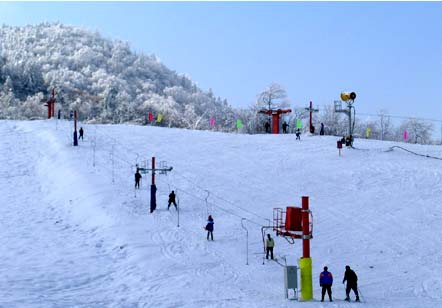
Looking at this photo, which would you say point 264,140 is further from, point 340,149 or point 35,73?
point 35,73

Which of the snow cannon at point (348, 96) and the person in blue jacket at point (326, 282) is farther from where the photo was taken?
the snow cannon at point (348, 96)

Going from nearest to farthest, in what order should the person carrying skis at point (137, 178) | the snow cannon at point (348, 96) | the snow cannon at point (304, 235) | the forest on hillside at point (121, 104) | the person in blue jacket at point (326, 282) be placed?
the person in blue jacket at point (326, 282) → the snow cannon at point (304, 235) → the person carrying skis at point (137, 178) → the snow cannon at point (348, 96) → the forest on hillside at point (121, 104)

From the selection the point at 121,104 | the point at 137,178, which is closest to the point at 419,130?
the point at 121,104

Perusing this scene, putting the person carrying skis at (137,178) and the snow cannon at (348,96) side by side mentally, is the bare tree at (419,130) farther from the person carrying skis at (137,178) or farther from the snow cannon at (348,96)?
the person carrying skis at (137,178)

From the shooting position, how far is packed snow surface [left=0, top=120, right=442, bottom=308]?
1772 cm

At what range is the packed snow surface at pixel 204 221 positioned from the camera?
1772 cm

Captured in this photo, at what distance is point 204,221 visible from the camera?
25.5 meters

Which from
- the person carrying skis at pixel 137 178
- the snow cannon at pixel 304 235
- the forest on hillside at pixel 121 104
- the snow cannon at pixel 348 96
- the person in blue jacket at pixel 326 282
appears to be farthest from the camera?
the forest on hillside at pixel 121 104

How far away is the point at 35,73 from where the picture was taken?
157m

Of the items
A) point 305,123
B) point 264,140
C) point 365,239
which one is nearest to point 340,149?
point 264,140

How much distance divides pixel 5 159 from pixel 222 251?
22.8m

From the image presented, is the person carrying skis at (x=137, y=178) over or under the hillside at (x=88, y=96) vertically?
under

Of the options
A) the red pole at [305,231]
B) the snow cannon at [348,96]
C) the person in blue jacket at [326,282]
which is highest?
the snow cannon at [348,96]

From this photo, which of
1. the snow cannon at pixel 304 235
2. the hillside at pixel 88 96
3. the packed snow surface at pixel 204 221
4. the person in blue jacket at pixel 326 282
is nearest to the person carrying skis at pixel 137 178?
the packed snow surface at pixel 204 221
